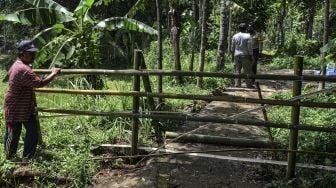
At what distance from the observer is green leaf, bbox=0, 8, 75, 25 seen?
9864 millimetres

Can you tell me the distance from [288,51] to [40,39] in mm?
15636

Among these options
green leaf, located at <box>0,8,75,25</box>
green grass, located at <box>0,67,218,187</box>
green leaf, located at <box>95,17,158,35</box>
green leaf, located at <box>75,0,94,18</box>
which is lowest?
green grass, located at <box>0,67,218,187</box>

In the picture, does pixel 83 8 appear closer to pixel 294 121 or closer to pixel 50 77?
pixel 50 77

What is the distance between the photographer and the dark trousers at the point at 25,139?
6.11 meters

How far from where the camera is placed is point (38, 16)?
33.2 feet

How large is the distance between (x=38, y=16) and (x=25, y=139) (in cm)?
474

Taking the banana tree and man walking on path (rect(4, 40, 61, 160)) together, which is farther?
the banana tree

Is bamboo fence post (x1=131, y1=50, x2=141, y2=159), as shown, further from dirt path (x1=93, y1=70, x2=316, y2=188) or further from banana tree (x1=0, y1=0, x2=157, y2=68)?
banana tree (x1=0, y1=0, x2=157, y2=68)

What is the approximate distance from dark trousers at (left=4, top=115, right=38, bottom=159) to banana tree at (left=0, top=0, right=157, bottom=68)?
4.28 metres

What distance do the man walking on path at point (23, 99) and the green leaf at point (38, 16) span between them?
13.5ft

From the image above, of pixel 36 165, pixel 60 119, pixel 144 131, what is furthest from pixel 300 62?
pixel 60 119

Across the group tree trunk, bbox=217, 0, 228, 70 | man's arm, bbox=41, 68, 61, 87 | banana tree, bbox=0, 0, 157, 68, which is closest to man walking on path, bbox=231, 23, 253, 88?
tree trunk, bbox=217, 0, 228, 70

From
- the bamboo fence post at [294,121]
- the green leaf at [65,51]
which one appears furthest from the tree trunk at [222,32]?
the bamboo fence post at [294,121]

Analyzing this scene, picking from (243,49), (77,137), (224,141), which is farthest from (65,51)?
(224,141)
